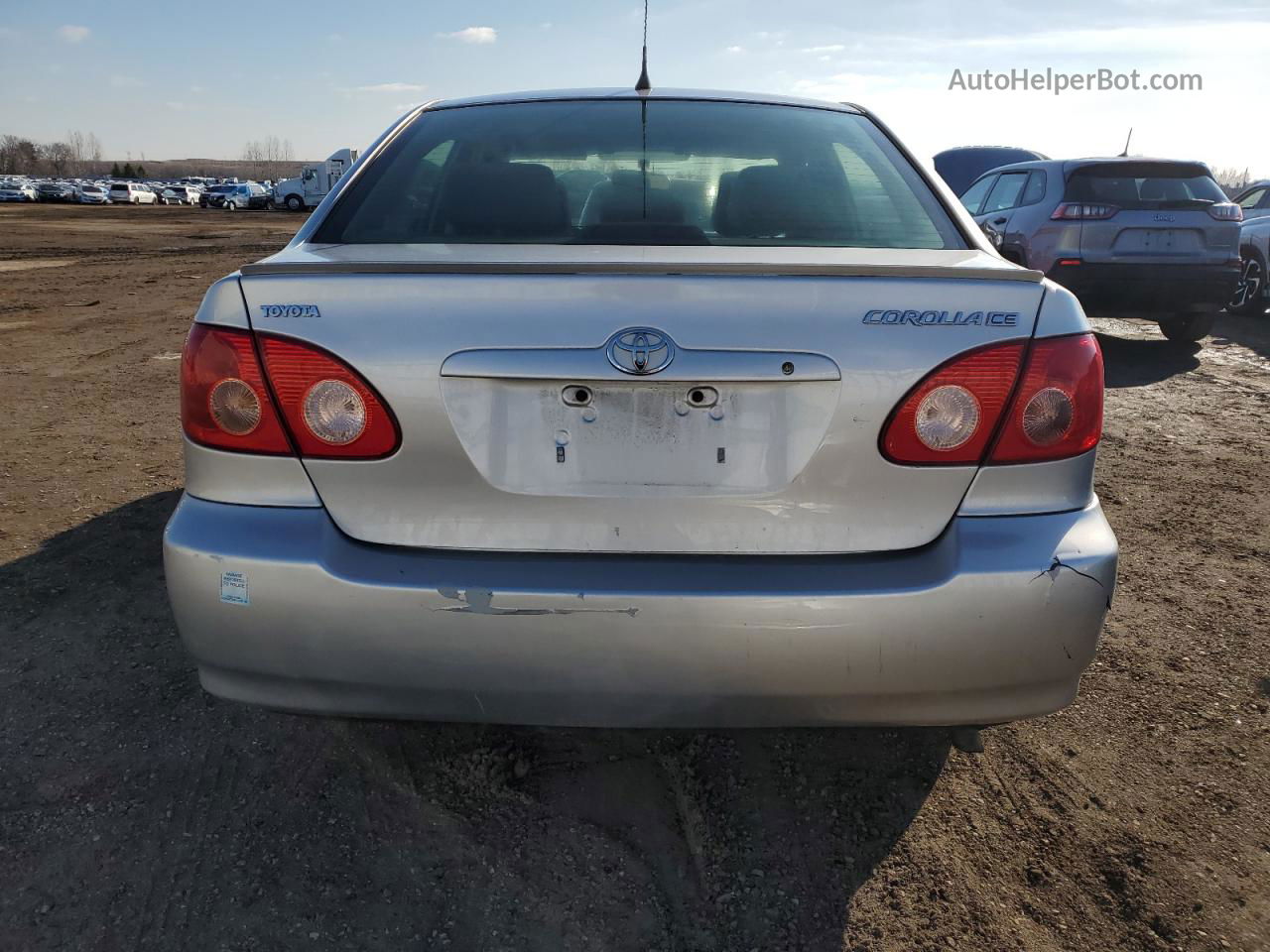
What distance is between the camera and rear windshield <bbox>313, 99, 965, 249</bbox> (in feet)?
6.84

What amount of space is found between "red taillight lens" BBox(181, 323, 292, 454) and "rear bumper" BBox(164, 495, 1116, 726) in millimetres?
132

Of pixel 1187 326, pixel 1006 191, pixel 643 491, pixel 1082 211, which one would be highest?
pixel 1006 191

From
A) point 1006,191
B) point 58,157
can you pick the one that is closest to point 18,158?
point 58,157

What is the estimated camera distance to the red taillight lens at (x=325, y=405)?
1.59 meters

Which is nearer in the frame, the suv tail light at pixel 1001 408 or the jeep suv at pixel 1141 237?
the suv tail light at pixel 1001 408

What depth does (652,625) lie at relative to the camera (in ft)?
5.09

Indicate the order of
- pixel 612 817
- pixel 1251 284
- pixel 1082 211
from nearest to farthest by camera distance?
1. pixel 612 817
2. pixel 1082 211
3. pixel 1251 284

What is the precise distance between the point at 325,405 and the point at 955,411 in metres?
1.10

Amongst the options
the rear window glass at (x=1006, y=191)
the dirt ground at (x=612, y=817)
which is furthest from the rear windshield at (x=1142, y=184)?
the dirt ground at (x=612, y=817)

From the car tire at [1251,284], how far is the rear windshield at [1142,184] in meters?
2.89

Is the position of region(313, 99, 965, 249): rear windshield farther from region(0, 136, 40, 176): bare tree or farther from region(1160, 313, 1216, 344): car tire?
region(0, 136, 40, 176): bare tree

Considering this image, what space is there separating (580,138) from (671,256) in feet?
3.06

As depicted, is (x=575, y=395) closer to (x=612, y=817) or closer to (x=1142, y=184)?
(x=612, y=817)

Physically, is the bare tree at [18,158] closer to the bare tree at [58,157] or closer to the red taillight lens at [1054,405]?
the bare tree at [58,157]
